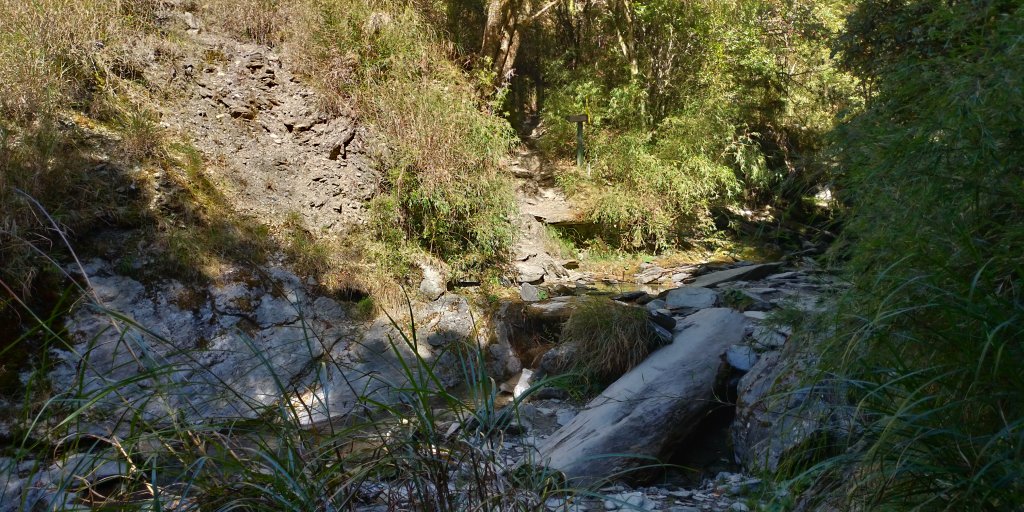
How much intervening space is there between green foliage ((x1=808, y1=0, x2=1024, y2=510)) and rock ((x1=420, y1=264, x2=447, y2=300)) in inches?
175

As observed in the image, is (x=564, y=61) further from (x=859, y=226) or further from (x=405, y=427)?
(x=405, y=427)

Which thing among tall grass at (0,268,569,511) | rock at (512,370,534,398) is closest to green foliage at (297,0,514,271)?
rock at (512,370,534,398)

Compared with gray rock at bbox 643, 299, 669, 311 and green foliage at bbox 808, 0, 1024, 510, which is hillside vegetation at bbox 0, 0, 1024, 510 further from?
gray rock at bbox 643, 299, 669, 311

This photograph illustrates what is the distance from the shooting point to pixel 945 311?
1.85 m

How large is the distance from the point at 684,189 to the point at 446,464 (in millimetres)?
8274

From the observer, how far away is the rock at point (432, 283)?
6.71 meters

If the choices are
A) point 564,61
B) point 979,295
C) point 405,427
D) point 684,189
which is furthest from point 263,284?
point 564,61

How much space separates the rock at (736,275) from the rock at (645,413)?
8.87 ft

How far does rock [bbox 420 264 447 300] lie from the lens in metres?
6.71

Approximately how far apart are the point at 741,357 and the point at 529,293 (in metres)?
2.98

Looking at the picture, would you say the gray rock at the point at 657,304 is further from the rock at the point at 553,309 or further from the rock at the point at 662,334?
the rock at the point at 662,334

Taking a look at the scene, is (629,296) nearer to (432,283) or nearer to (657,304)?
(657,304)

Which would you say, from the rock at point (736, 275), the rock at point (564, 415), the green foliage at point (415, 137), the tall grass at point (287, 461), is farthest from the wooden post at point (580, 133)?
the tall grass at point (287, 461)

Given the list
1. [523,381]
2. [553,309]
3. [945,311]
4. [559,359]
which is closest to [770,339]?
[559,359]
